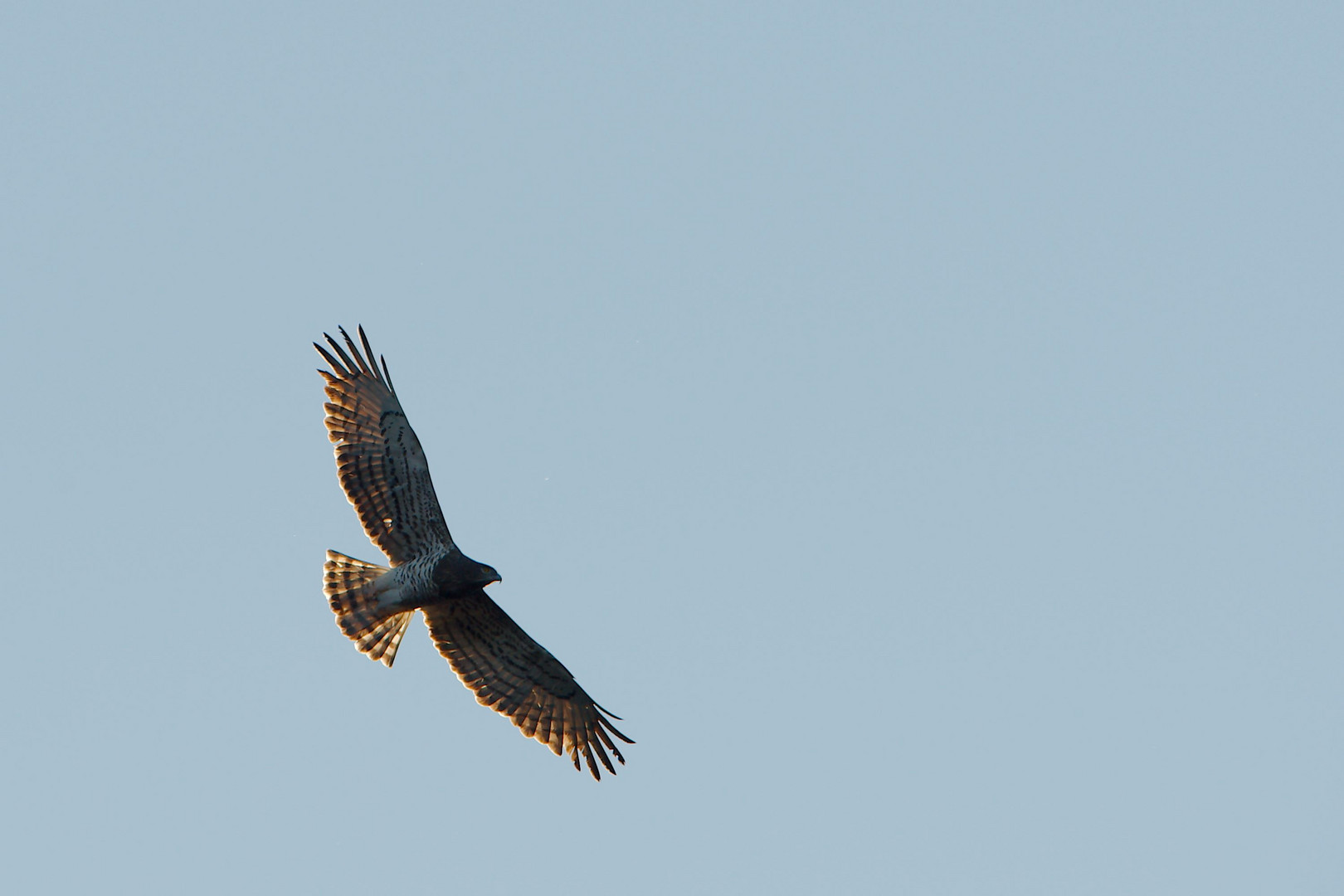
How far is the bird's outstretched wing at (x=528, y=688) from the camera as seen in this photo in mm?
17469

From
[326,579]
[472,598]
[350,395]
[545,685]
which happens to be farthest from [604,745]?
[350,395]

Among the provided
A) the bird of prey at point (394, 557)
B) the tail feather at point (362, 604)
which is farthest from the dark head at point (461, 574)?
the tail feather at point (362, 604)

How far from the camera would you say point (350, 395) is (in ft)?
56.4

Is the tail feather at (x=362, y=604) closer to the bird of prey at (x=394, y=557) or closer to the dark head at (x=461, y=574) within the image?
the bird of prey at (x=394, y=557)

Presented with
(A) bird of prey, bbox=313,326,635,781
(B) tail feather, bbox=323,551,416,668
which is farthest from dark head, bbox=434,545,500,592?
(B) tail feather, bbox=323,551,416,668

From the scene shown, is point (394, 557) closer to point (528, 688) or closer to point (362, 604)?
point (362, 604)

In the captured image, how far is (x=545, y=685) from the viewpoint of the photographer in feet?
58.1

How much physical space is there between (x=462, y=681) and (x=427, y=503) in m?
2.12

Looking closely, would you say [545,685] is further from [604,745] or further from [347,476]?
[347,476]

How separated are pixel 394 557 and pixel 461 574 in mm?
937

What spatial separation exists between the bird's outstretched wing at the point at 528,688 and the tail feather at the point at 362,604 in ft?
1.82

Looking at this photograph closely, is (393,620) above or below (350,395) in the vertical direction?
below

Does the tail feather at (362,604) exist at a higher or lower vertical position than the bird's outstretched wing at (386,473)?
lower

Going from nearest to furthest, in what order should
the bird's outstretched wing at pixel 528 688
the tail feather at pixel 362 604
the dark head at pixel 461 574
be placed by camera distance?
the dark head at pixel 461 574
the tail feather at pixel 362 604
the bird's outstretched wing at pixel 528 688
